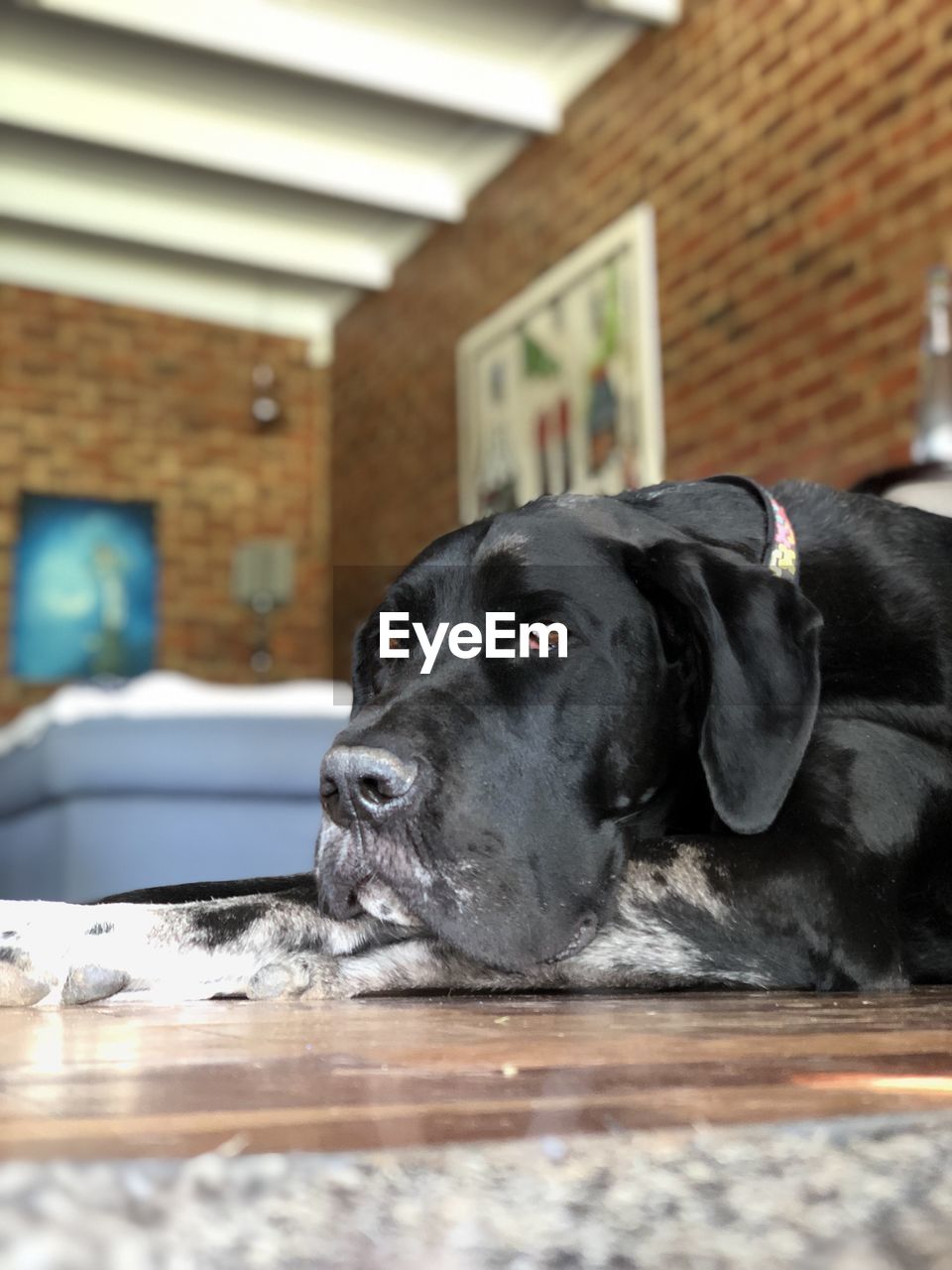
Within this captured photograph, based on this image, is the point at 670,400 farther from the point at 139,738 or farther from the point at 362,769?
the point at 362,769

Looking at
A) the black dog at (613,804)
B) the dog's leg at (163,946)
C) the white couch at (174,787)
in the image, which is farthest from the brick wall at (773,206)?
the dog's leg at (163,946)

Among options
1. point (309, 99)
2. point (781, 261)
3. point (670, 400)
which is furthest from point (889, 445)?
point (309, 99)

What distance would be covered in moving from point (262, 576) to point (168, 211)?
2.54 metres

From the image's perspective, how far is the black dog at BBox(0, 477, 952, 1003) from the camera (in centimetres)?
146

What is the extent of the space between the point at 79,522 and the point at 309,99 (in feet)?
11.6

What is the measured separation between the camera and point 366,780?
4.70 ft

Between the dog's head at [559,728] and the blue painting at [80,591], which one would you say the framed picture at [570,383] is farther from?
the dog's head at [559,728]

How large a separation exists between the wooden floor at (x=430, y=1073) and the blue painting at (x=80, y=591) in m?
8.76

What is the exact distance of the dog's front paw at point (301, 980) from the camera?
1.45 metres

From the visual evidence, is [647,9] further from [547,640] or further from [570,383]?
[547,640]

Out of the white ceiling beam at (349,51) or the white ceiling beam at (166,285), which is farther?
the white ceiling beam at (166,285)

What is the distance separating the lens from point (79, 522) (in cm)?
980

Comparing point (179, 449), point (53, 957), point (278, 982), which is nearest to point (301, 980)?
point (278, 982)

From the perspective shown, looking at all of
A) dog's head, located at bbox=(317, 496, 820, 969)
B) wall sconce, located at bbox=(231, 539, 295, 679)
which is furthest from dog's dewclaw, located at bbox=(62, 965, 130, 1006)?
wall sconce, located at bbox=(231, 539, 295, 679)
